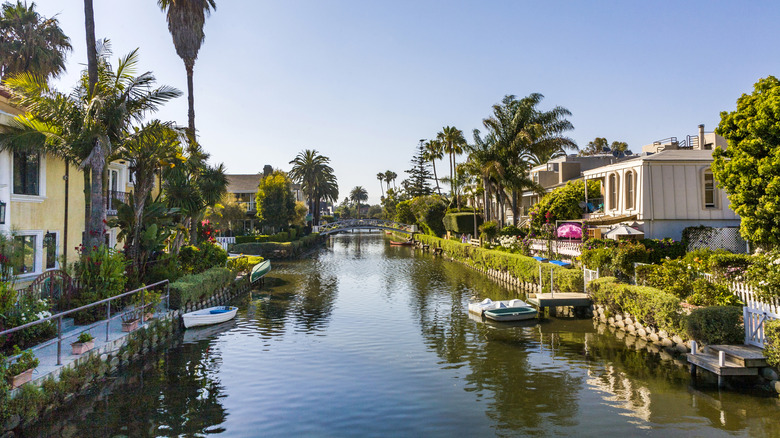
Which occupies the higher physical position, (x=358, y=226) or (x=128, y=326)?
(x=358, y=226)

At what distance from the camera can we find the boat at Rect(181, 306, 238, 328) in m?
21.0

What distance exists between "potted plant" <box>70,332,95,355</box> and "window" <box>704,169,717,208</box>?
32465 millimetres

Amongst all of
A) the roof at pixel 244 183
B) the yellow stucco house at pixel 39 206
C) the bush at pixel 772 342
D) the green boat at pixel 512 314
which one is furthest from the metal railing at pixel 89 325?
the roof at pixel 244 183

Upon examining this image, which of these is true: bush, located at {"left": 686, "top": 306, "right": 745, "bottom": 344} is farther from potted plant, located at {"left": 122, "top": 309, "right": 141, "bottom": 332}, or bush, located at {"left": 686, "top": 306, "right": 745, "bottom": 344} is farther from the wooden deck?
potted plant, located at {"left": 122, "top": 309, "right": 141, "bottom": 332}

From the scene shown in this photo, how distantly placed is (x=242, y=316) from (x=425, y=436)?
53.9 ft

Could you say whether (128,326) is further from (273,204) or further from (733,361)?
(273,204)

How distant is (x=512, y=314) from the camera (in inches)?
894

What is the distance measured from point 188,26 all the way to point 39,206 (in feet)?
59.5


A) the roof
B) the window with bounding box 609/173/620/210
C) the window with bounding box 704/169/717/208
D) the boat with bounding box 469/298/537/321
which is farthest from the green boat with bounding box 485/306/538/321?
the roof

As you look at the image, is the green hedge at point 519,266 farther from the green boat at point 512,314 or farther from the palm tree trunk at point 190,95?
the palm tree trunk at point 190,95

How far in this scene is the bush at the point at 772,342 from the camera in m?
12.0

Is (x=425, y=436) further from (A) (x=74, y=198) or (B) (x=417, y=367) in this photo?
(A) (x=74, y=198)

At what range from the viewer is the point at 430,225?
7969cm

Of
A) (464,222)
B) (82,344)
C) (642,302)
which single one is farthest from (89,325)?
(464,222)
